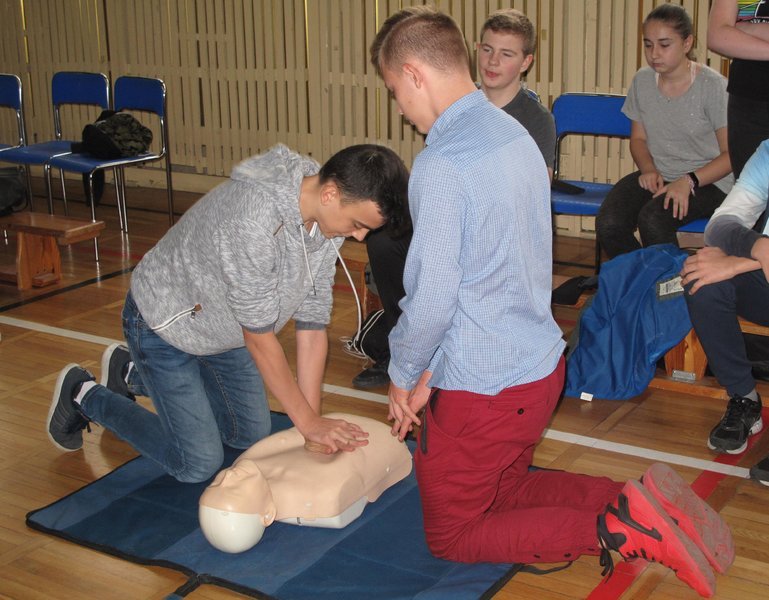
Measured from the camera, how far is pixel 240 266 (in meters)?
2.36

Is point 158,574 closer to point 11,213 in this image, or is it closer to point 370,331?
point 370,331

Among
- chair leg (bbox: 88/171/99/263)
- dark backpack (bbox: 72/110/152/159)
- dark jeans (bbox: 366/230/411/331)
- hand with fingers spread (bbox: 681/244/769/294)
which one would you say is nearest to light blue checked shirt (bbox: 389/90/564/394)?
hand with fingers spread (bbox: 681/244/769/294)

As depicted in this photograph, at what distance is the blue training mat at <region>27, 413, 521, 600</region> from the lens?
236 centimetres

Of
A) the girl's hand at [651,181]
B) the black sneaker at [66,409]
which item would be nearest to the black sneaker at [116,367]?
the black sneaker at [66,409]

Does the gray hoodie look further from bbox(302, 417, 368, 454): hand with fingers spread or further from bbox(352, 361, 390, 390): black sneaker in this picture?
bbox(352, 361, 390, 390): black sneaker

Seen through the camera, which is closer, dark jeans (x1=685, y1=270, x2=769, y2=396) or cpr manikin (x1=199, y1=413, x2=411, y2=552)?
cpr manikin (x1=199, y1=413, x2=411, y2=552)

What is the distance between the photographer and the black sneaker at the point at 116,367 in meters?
3.24

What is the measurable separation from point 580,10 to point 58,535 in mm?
4174

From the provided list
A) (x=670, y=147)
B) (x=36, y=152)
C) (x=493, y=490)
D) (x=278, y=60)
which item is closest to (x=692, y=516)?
(x=493, y=490)

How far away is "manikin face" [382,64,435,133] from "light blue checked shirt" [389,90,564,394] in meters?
0.03

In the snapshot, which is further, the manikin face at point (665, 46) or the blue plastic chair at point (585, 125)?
the blue plastic chair at point (585, 125)

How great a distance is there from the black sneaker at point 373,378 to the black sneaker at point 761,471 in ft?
4.41

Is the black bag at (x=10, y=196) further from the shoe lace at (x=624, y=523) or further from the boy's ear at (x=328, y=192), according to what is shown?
the shoe lace at (x=624, y=523)

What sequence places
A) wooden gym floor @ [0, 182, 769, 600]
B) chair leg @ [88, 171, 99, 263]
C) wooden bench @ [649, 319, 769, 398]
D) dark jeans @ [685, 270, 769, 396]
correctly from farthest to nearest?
1. chair leg @ [88, 171, 99, 263]
2. wooden bench @ [649, 319, 769, 398]
3. dark jeans @ [685, 270, 769, 396]
4. wooden gym floor @ [0, 182, 769, 600]
